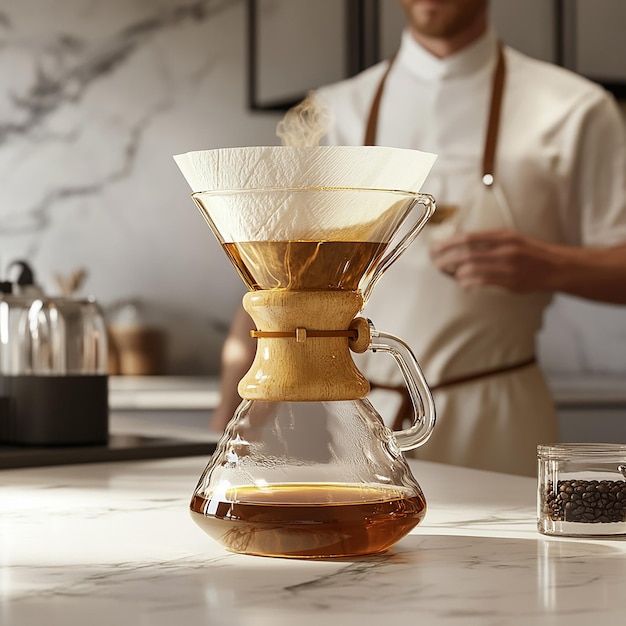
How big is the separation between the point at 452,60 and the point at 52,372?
960 mm

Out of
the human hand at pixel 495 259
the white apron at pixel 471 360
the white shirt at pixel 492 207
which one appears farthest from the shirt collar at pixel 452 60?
the human hand at pixel 495 259

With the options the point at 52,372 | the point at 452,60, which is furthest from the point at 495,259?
the point at 52,372

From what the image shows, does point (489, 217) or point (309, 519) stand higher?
point (489, 217)

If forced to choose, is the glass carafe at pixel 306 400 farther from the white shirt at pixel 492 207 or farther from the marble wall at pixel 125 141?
the marble wall at pixel 125 141

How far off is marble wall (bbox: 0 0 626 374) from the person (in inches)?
58.1

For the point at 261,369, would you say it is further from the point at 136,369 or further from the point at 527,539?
the point at 136,369

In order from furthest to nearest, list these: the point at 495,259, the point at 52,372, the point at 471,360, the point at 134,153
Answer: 1. the point at 134,153
2. the point at 471,360
3. the point at 495,259
4. the point at 52,372

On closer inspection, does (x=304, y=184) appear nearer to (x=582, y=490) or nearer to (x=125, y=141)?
(x=582, y=490)

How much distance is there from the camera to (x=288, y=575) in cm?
57

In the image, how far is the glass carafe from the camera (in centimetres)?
60

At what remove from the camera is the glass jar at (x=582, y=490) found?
68 centimetres

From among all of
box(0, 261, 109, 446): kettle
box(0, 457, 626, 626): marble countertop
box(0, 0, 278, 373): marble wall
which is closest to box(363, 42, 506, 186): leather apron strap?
box(0, 261, 109, 446): kettle

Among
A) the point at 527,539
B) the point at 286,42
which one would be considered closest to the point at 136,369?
the point at 286,42

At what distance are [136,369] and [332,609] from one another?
2.71m
